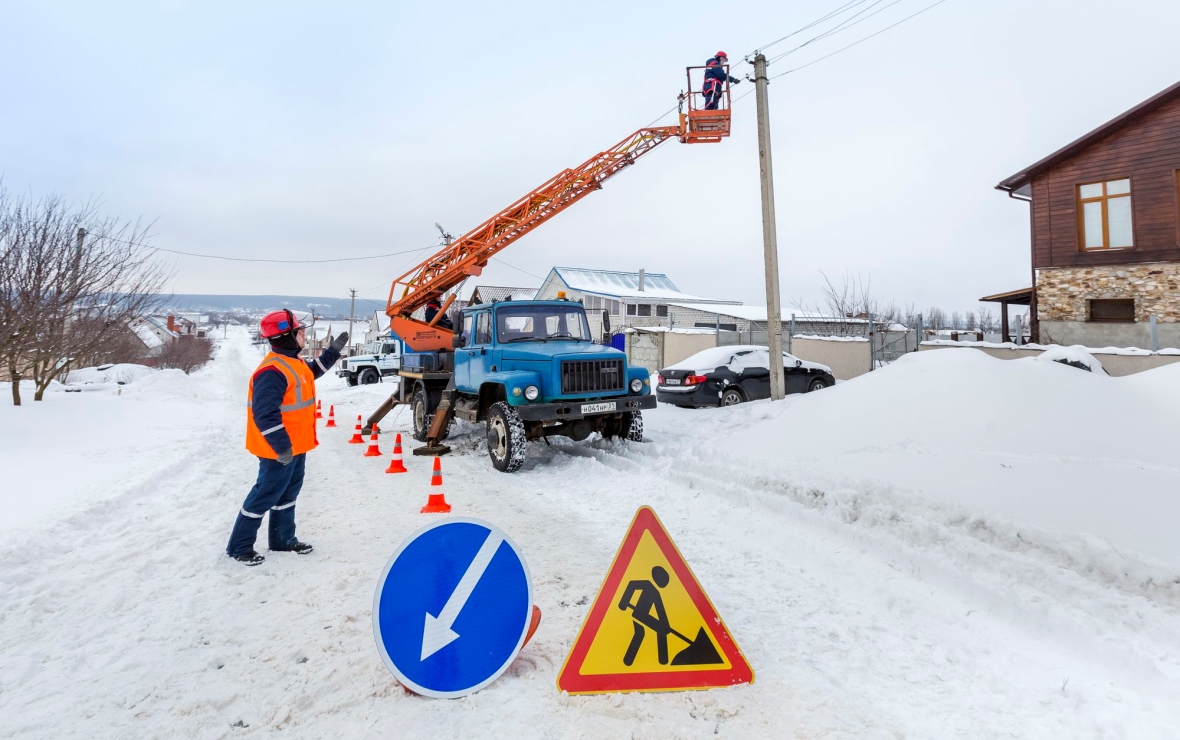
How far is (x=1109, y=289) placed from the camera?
15.6 m

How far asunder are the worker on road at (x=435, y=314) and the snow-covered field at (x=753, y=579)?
4406 millimetres

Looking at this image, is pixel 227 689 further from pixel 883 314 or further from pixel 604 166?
pixel 883 314

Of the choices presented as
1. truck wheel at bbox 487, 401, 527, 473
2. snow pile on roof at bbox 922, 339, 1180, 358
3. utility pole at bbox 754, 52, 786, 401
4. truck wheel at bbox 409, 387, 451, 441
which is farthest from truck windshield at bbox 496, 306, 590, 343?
snow pile on roof at bbox 922, 339, 1180, 358

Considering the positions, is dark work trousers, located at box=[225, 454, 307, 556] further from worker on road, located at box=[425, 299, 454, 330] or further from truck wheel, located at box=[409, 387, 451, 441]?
worker on road, located at box=[425, 299, 454, 330]

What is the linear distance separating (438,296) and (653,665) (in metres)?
10.1

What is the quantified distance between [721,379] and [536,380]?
20.4 ft

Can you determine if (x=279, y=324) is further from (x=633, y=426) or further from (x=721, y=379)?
(x=721, y=379)

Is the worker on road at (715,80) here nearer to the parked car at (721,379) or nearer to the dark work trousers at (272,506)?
the parked car at (721,379)

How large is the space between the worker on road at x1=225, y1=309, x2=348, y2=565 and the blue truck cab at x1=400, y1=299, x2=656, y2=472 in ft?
10.7

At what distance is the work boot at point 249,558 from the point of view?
14.5ft

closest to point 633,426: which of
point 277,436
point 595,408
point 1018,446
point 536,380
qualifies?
point 595,408

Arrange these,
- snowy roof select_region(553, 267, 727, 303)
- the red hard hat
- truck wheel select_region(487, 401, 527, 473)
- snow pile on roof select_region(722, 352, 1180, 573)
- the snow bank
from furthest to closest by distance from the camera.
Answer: snowy roof select_region(553, 267, 727, 303)
the snow bank
truck wheel select_region(487, 401, 527, 473)
the red hard hat
snow pile on roof select_region(722, 352, 1180, 573)

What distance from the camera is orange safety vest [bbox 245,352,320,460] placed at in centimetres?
448

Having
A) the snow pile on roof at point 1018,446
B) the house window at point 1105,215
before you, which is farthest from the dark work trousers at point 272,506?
the house window at point 1105,215
